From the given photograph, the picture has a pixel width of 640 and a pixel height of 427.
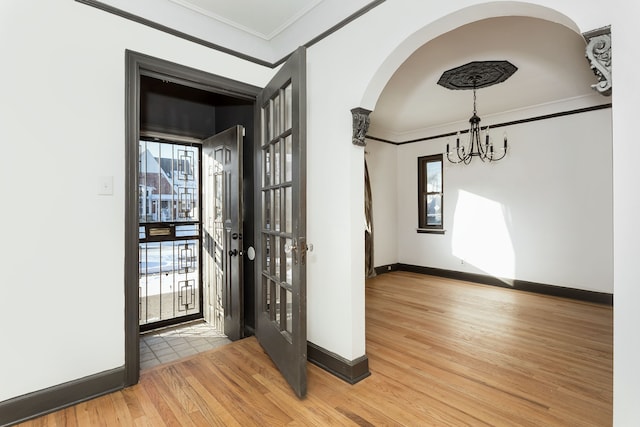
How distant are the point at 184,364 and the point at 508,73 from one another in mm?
4219

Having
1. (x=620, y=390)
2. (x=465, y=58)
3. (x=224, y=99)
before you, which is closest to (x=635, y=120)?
(x=620, y=390)

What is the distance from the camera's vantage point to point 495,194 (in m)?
4.98

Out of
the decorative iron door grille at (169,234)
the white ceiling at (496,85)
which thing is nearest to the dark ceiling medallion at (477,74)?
the white ceiling at (496,85)

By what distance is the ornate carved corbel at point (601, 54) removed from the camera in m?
1.20

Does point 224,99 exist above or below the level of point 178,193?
above

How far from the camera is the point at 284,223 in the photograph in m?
2.28

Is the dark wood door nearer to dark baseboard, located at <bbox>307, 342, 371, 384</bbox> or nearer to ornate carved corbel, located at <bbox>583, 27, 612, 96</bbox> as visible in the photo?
dark baseboard, located at <bbox>307, 342, 371, 384</bbox>

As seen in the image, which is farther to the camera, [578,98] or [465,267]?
[465,267]

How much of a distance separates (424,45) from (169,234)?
339 cm
